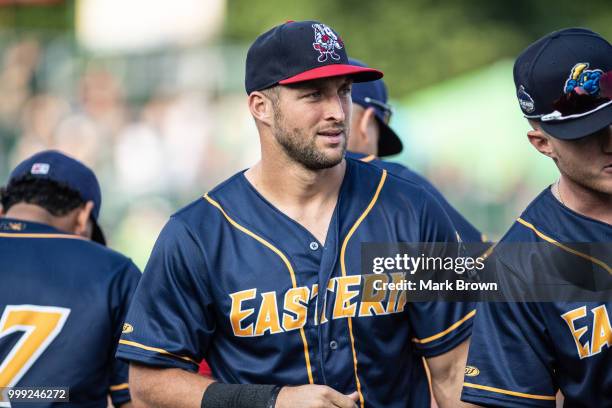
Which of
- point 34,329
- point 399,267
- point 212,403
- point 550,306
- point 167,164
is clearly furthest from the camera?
point 167,164

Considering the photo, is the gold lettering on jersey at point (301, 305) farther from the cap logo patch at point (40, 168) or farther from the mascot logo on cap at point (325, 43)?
the cap logo patch at point (40, 168)

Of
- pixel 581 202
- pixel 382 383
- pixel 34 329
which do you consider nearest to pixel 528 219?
pixel 581 202

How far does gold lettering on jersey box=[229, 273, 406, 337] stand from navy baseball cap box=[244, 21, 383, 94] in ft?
2.58

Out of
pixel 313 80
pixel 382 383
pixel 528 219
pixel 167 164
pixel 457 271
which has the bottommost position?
pixel 167 164

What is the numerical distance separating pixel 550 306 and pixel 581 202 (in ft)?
1.21

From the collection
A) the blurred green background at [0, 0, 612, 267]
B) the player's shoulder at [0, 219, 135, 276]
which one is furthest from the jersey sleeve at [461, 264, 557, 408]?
the blurred green background at [0, 0, 612, 267]

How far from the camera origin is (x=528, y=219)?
3385mm

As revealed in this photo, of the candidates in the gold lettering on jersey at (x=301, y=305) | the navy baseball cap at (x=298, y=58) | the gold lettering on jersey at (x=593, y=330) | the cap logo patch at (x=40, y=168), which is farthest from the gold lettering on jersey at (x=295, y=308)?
the cap logo patch at (x=40, y=168)

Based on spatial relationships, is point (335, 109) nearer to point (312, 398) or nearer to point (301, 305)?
point (301, 305)

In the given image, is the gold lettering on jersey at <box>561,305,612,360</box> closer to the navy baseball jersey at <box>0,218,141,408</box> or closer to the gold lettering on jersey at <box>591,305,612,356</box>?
the gold lettering on jersey at <box>591,305,612,356</box>

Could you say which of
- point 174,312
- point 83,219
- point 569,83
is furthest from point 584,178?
point 83,219

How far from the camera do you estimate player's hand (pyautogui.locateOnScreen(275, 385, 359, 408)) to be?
11.4 ft

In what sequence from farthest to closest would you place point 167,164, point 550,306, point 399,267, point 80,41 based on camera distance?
1. point 80,41
2. point 167,164
3. point 399,267
4. point 550,306

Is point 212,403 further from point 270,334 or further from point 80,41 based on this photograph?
point 80,41
